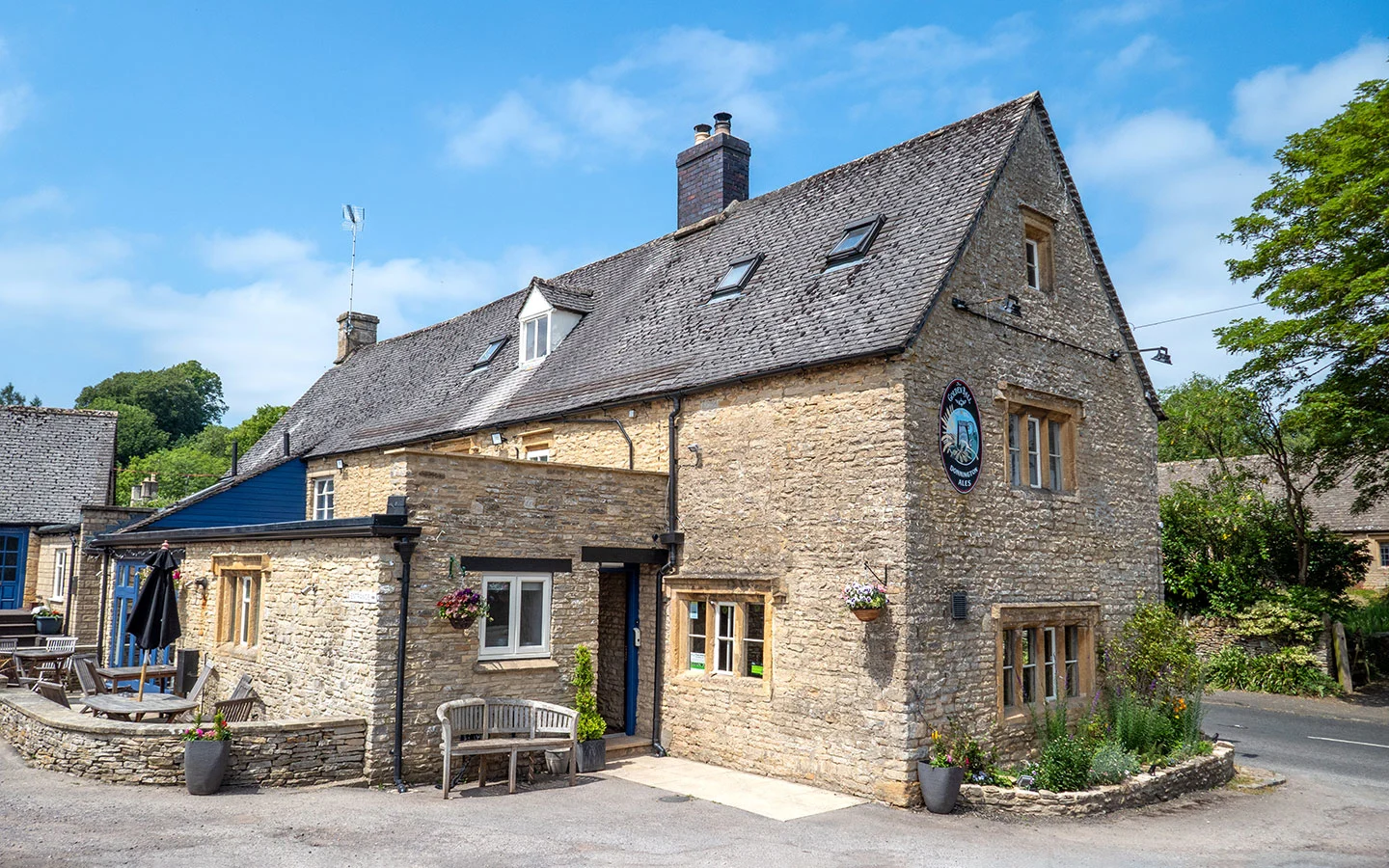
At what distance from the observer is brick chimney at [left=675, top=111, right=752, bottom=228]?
64.2ft

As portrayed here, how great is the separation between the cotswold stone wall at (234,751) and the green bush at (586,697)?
276 centimetres

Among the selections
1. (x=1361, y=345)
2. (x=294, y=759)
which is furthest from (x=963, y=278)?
(x=1361, y=345)

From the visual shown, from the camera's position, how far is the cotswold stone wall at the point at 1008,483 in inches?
452

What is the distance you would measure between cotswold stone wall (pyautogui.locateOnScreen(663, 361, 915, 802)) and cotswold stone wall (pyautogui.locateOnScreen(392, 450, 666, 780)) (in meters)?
0.88

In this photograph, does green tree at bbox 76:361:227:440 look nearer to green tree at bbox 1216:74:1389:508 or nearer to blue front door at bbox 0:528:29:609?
blue front door at bbox 0:528:29:609

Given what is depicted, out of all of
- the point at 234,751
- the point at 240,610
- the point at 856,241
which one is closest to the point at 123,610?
the point at 240,610

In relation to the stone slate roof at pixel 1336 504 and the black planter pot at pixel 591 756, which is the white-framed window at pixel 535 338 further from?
the stone slate roof at pixel 1336 504

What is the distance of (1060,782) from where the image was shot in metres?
11.3

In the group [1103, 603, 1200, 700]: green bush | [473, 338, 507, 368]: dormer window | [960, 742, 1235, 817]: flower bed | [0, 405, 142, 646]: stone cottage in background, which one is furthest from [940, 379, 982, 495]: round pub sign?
[0, 405, 142, 646]: stone cottage in background

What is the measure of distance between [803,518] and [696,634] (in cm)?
263

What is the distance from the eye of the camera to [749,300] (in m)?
15.0

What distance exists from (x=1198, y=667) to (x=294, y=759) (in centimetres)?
1264

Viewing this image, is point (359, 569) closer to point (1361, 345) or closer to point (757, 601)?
point (757, 601)

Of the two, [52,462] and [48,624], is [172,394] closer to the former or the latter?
[52,462]
